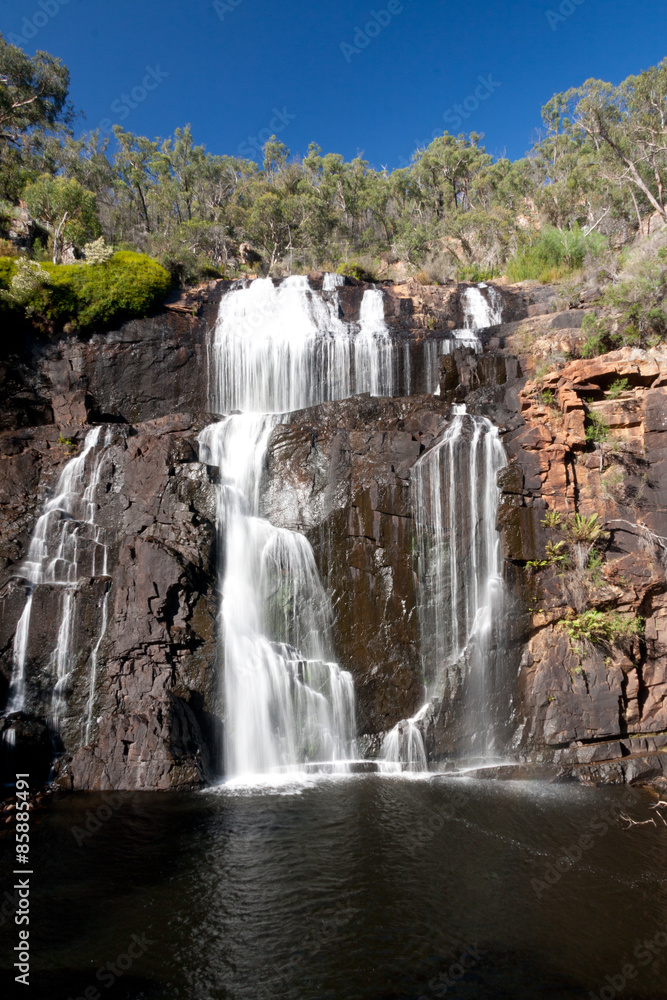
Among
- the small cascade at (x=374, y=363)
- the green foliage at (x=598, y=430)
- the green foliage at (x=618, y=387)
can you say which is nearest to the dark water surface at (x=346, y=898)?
the green foliage at (x=598, y=430)

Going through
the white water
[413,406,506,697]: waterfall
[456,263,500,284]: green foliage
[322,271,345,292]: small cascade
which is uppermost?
[456,263,500,284]: green foliage

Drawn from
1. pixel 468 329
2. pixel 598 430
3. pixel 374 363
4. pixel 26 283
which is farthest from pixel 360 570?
pixel 26 283

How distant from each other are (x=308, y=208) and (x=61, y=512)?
31.1 meters

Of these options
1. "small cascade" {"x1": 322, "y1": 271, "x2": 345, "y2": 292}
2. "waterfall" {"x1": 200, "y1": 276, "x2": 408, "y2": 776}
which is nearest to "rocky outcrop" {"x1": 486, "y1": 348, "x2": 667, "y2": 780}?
"waterfall" {"x1": 200, "y1": 276, "x2": 408, "y2": 776}

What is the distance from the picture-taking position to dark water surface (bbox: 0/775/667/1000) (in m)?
6.12

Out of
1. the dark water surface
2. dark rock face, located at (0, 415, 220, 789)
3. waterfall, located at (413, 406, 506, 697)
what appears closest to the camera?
the dark water surface

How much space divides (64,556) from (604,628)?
12130 millimetres

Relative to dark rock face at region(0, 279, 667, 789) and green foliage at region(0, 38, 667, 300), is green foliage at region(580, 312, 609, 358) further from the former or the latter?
green foliage at region(0, 38, 667, 300)

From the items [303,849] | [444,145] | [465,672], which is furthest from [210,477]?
[444,145]

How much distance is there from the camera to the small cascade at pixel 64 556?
12219mm

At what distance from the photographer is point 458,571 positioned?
13695 mm

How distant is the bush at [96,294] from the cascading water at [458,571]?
12113 millimetres

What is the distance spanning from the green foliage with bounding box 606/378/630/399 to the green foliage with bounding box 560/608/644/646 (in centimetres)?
531

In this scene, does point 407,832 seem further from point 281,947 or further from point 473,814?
point 281,947
